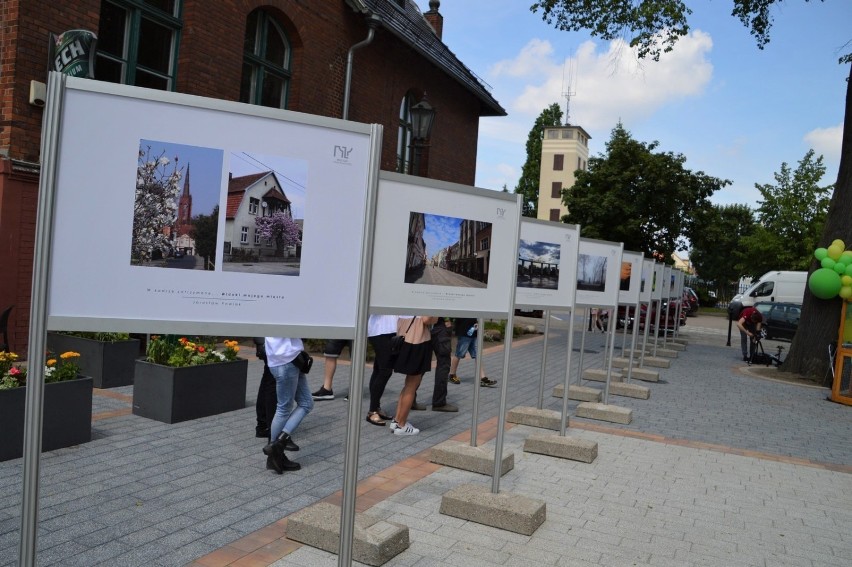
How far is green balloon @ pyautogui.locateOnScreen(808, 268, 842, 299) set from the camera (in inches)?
555

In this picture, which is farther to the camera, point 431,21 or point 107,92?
point 431,21

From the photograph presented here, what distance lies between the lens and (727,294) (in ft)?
244

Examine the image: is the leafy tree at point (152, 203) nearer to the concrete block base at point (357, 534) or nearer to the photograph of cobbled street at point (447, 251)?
the photograph of cobbled street at point (447, 251)

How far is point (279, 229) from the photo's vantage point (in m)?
3.09

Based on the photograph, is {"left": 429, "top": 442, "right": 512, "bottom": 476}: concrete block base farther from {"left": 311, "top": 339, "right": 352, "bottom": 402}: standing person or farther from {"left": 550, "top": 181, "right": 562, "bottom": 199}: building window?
{"left": 550, "top": 181, "right": 562, "bottom": 199}: building window

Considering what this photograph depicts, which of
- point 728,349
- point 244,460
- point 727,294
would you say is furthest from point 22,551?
point 727,294

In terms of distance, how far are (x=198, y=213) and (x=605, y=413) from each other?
23.8ft

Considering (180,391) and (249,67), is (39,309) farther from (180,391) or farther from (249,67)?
(249,67)

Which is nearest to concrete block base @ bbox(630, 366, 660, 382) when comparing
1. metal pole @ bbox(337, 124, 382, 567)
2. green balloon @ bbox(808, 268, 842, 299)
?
green balloon @ bbox(808, 268, 842, 299)

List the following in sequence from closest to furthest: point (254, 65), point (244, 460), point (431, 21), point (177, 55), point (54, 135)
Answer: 1. point (54, 135)
2. point (244, 460)
3. point (177, 55)
4. point (254, 65)
5. point (431, 21)

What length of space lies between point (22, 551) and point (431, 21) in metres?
25.6

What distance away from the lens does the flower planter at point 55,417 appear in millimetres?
5406

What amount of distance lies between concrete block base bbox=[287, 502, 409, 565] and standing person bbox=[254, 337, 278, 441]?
1879 mm

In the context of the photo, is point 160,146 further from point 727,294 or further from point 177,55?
point 727,294
